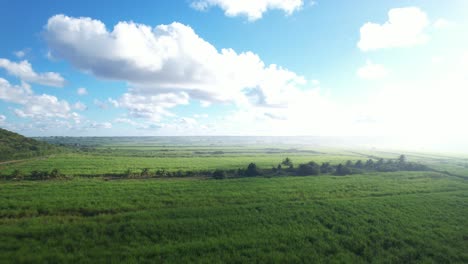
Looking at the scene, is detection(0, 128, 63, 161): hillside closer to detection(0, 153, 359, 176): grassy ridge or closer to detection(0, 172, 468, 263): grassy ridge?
detection(0, 153, 359, 176): grassy ridge

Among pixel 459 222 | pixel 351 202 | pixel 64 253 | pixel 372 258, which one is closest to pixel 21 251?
pixel 64 253

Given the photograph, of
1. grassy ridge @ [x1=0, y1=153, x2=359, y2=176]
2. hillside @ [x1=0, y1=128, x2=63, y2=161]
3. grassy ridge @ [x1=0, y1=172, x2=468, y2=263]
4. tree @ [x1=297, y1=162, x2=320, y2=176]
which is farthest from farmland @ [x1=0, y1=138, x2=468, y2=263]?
hillside @ [x1=0, y1=128, x2=63, y2=161]

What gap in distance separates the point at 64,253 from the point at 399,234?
27.1 metres

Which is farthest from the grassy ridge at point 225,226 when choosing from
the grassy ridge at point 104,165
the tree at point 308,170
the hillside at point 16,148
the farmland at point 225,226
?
the hillside at point 16,148

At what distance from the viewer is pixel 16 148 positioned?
313 feet

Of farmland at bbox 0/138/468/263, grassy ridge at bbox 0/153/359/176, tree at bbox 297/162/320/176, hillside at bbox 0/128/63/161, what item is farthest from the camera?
hillside at bbox 0/128/63/161

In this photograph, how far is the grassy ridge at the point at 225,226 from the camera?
59.8ft

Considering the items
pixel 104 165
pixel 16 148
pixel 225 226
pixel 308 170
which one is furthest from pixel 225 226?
pixel 16 148

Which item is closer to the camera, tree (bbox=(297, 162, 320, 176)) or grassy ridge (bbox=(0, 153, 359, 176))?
grassy ridge (bbox=(0, 153, 359, 176))

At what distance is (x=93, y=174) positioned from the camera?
183 ft

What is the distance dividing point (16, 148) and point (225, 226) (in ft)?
359

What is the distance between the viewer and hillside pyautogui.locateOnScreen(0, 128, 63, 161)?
8201 cm

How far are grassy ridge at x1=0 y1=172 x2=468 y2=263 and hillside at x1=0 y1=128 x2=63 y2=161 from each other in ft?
193

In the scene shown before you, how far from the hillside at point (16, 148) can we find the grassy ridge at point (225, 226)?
193 feet
